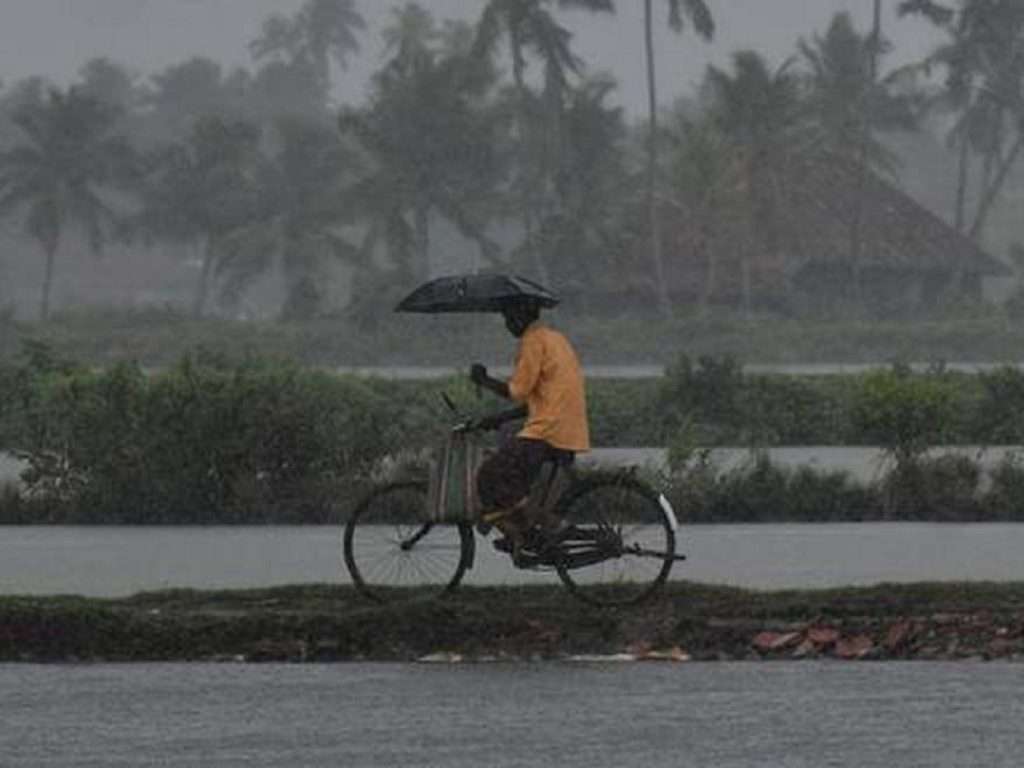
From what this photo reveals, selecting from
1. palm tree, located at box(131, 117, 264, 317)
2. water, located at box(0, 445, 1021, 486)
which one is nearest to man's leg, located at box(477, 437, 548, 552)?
water, located at box(0, 445, 1021, 486)

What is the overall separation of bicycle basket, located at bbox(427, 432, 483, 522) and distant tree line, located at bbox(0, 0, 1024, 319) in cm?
7388

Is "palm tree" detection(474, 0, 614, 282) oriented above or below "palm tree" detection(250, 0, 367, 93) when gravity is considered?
below

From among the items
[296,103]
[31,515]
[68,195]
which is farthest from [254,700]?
[296,103]

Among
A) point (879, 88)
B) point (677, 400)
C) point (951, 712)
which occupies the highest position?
point (879, 88)

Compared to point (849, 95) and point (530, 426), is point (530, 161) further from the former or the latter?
point (530, 426)

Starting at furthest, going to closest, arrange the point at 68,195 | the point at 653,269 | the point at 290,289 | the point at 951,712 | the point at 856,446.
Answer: the point at 68,195
the point at 290,289
the point at 653,269
the point at 856,446
the point at 951,712

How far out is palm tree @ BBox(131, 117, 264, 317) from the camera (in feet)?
369

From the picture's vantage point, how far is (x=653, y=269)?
96.1 metres

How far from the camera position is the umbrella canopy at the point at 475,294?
16422mm

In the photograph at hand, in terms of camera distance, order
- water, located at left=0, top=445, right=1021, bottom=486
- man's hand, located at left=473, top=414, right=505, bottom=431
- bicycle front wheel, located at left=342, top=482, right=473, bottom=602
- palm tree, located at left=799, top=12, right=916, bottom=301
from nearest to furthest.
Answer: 1. man's hand, located at left=473, top=414, right=505, bottom=431
2. bicycle front wheel, located at left=342, top=482, right=473, bottom=602
3. water, located at left=0, top=445, right=1021, bottom=486
4. palm tree, located at left=799, top=12, right=916, bottom=301

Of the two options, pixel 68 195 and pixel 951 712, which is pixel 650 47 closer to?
pixel 68 195

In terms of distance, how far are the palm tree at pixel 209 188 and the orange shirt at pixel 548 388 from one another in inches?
3725

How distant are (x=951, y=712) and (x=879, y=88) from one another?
91485 millimetres

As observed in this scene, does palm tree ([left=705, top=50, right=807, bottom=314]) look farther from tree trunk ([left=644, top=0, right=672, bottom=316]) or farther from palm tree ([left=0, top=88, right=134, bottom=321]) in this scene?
palm tree ([left=0, top=88, right=134, bottom=321])
